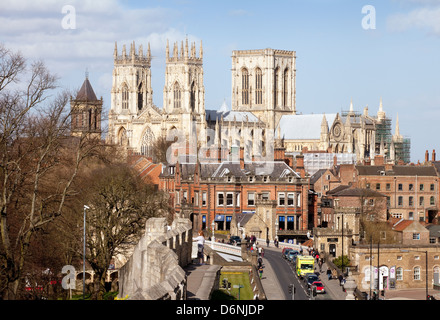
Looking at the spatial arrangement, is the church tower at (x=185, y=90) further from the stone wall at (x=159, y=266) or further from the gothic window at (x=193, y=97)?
the stone wall at (x=159, y=266)

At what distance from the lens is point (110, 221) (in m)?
52.1

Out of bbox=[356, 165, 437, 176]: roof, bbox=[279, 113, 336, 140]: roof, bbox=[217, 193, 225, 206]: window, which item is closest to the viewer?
bbox=[217, 193, 225, 206]: window

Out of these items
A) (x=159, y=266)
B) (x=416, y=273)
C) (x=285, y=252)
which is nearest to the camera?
(x=159, y=266)

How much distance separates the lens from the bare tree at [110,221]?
49.3 metres

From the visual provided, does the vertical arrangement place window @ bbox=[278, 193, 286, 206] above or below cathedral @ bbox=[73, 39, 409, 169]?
below

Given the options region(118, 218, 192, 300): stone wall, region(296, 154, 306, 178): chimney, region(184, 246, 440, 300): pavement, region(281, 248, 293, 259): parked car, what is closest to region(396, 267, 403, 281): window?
region(184, 246, 440, 300): pavement

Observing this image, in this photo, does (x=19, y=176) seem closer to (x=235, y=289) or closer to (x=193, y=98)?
(x=235, y=289)

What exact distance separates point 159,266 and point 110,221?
22301mm

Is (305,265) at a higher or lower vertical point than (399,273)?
higher

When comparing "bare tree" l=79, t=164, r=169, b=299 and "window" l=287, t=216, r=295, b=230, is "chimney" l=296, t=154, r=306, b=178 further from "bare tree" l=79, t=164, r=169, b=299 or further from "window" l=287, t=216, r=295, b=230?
"bare tree" l=79, t=164, r=169, b=299

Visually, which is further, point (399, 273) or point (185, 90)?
point (185, 90)

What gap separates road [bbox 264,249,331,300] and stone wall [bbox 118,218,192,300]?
5974 mm

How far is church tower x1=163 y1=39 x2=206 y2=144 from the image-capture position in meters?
181

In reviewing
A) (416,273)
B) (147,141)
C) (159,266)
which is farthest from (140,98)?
(159,266)
